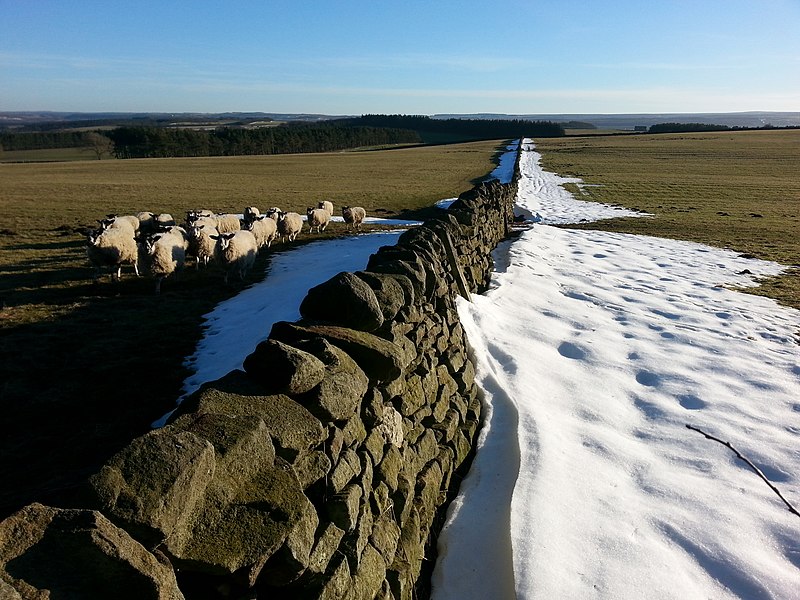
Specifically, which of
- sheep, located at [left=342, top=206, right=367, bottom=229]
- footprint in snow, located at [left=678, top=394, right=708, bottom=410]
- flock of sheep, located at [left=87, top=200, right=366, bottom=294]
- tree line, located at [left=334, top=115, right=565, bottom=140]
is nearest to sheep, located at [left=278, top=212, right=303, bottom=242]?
flock of sheep, located at [left=87, top=200, right=366, bottom=294]

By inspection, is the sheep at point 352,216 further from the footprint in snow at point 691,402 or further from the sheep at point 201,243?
the footprint in snow at point 691,402

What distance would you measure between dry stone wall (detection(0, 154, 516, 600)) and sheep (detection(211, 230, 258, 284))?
8.92 m

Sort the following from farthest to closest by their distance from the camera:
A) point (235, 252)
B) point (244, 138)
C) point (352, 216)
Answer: point (244, 138) → point (352, 216) → point (235, 252)

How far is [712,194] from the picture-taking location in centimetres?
3234

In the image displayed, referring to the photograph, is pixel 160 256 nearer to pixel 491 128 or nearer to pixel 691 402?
pixel 691 402

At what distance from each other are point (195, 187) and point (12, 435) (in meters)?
38.2

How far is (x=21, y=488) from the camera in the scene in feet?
16.7

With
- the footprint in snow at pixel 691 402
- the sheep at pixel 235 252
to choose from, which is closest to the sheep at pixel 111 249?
the sheep at pixel 235 252

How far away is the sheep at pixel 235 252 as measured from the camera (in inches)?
540

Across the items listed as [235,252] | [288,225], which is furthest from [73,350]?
[288,225]

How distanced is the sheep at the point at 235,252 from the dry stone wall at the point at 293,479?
29.3 feet

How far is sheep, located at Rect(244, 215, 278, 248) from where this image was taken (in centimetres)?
1720

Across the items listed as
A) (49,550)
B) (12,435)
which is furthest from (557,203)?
(49,550)

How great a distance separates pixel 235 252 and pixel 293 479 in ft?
38.9
